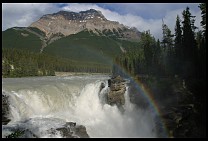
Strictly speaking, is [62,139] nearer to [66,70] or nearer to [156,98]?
[156,98]

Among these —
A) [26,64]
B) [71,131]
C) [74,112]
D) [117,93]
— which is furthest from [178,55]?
[26,64]

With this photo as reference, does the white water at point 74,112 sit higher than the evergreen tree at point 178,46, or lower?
lower

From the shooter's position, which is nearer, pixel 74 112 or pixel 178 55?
pixel 74 112

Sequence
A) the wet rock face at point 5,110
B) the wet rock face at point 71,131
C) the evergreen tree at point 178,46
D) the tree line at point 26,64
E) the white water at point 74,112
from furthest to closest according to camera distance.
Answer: the tree line at point 26,64
the evergreen tree at point 178,46
the white water at point 74,112
the wet rock face at point 5,110
the wet rock face at point 71,131

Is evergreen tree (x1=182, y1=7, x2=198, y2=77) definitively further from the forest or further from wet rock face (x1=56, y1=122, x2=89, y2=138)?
wet rock face (x1=56, y1=122, x2=89, y2=138)

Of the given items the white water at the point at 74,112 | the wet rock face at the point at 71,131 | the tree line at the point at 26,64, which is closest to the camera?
the wet rock face at the point at 71,131

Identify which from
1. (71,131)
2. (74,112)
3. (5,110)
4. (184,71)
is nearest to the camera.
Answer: (71,131)

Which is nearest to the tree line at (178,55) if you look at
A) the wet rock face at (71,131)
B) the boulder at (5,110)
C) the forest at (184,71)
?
the forest at (184,71)

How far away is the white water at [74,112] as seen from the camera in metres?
33.5

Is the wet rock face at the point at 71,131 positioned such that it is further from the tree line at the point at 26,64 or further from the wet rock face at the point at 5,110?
the tree line at the point at 26,64

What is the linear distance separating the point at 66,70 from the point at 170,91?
117 m

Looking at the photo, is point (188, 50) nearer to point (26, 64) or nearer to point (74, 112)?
point (74, 112)

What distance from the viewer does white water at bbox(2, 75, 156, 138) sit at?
110ft

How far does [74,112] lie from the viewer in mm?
42938
